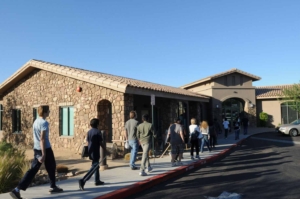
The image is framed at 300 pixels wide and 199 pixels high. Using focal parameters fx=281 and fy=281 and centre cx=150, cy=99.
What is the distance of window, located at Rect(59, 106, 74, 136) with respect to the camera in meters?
13.5

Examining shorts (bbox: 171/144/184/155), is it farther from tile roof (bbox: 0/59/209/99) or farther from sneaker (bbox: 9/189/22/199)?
sneaker (bbox: 9/189/22/199)

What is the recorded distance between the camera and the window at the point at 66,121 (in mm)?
13500

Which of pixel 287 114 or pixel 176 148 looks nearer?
pixel 176 148

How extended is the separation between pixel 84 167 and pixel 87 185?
2945 millimetres

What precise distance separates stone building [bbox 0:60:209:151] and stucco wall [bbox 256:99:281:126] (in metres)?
14.9

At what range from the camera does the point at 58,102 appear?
1390cm

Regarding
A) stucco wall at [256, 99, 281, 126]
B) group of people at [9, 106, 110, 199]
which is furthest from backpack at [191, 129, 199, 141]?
stucco wall at [256, 99, 281, 126]

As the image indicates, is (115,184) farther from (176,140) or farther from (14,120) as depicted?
(14,120)

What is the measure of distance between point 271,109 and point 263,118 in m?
1.41

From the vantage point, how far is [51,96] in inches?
562

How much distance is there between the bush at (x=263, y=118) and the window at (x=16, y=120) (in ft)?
73.9

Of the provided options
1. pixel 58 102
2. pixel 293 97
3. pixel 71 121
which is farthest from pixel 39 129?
pixel 293 97

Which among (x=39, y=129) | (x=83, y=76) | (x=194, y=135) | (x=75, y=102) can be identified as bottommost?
(x=194, y=135)

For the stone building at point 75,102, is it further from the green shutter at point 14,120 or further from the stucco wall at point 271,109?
the stucco wall at point 271,109
